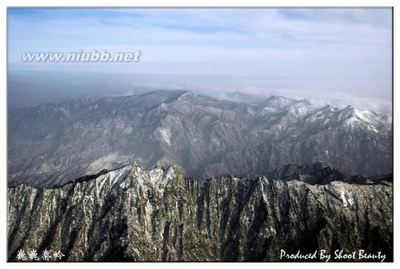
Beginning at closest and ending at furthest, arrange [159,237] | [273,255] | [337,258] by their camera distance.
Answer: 1. [337,258]
2. [273,255]
3. [159,237]

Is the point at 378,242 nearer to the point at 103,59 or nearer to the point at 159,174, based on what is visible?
the point at 159,174

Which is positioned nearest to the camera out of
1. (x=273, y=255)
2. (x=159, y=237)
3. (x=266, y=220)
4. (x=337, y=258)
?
(x=337, y=258)

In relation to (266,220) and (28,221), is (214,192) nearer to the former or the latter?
(266,220)

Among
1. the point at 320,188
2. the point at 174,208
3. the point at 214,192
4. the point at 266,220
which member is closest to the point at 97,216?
the point at 174,208

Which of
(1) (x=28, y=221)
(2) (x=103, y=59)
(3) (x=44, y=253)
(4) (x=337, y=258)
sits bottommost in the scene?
(1) (x=28, y=221)

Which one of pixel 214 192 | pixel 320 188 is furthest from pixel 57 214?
pixel 320 188

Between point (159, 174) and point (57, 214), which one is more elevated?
point (159, 174)

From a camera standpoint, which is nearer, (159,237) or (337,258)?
(337,258)
